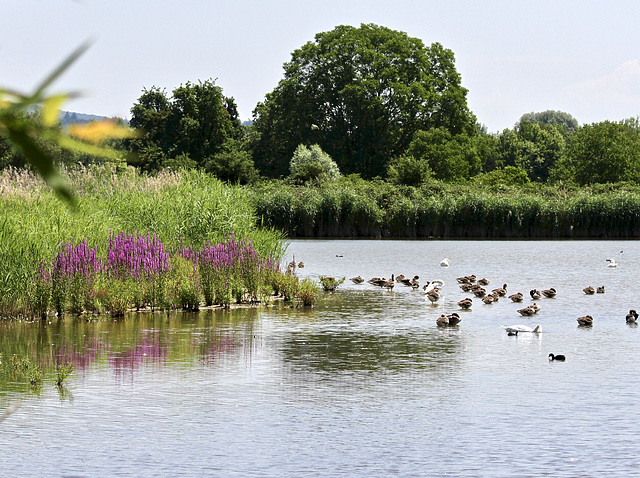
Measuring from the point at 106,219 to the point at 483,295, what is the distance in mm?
9912

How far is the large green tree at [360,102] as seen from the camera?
276ft

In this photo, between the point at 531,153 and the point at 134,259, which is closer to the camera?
the point at 134,259

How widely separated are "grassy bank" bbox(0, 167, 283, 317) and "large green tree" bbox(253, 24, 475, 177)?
194 feet

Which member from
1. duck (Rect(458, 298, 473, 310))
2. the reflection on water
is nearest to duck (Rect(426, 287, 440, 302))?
duck (Rect(458, 298, 473, 310))

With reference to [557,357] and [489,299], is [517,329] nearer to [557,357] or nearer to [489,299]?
[557,357]

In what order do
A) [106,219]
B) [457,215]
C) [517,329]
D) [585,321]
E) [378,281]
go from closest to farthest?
[517,329] < [585,321] < [106,219] < [378,281] < [457,215]

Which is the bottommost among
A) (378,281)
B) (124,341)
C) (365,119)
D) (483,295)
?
(124,341)

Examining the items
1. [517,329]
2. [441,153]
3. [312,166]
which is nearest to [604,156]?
[441,153]

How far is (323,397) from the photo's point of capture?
1042cm

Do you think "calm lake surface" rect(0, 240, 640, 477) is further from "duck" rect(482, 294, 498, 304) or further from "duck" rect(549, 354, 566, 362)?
"duck" rect(482, 294, 498, 304)

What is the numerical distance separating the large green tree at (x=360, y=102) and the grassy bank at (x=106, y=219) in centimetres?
5920

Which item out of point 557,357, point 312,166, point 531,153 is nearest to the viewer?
point 557,357

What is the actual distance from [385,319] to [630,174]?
233 feet

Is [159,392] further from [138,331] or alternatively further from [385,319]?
[385,319]
